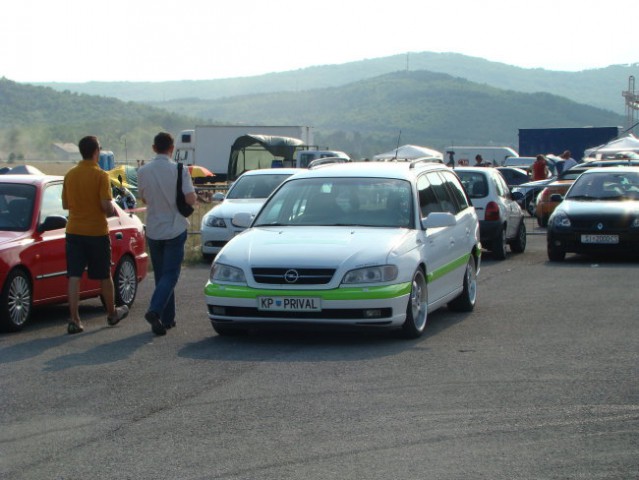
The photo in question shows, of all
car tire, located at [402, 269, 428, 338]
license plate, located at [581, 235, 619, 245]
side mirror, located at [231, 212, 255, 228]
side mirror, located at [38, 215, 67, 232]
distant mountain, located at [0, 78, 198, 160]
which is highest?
side mirror, located at [231, 212, 255, 228]

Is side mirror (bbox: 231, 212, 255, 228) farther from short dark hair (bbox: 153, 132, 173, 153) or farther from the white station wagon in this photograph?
short dark hair (bbox: 153, 132, 173, 153)

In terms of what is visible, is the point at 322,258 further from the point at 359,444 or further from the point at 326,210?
the point at 359,444

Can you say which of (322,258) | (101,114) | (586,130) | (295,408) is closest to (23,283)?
(322,258)

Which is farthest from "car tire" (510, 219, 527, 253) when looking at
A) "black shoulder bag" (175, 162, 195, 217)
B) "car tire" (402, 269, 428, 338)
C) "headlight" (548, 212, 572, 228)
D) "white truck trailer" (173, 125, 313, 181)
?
"white truck trailer" (173, 125, 313, 181)

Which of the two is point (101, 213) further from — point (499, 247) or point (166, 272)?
point (499, 247)

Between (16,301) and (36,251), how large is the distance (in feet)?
1.94

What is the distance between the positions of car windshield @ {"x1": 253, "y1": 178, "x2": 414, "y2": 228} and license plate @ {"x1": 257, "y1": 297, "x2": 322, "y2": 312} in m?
1.36

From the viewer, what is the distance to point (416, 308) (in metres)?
10.6

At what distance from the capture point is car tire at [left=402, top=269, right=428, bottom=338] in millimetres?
10367

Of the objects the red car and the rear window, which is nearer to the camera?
the red car

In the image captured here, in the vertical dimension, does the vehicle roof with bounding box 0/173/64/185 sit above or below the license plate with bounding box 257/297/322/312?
above

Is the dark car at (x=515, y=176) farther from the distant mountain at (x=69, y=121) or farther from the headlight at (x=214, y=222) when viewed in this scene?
the distant mountain at (x=69, y=121)

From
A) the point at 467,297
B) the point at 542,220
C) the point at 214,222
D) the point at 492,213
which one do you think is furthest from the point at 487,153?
the point at 467,297

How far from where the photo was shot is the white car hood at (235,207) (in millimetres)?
19641
